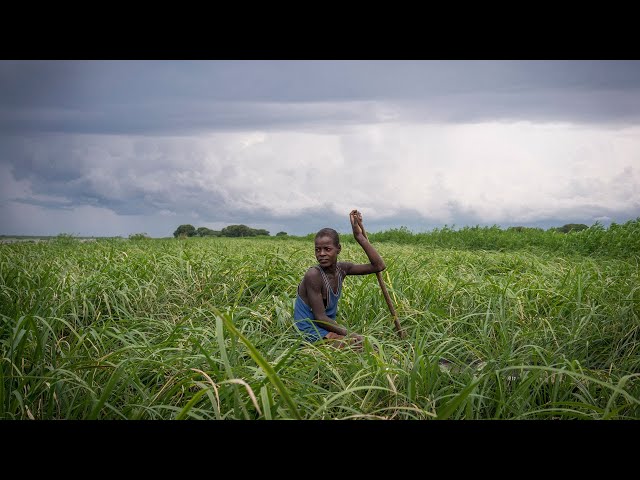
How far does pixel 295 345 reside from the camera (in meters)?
2.14

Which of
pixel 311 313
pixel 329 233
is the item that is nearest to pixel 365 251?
pixel 329 233

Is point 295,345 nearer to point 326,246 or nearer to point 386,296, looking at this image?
point 326,246

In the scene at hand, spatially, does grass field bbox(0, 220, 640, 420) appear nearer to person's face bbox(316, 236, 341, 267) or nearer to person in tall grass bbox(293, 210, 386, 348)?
person in tall grass bbox(293, 210, 386, 348)

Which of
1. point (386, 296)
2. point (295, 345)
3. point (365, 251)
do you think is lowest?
point (295, 345)

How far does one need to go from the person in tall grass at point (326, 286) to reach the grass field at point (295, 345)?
0.17 m

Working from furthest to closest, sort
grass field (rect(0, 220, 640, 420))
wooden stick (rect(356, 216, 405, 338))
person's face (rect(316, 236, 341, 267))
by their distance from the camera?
wooden stick (rect(356, 216, 405, 338)) < person's face (rect(316, 236, 341, 267)) < grass field (rect(0, 220, 640, 420))

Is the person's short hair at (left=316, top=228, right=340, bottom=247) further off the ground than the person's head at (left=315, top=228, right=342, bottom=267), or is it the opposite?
the person's short hair at (left=316, top=228, right=340, bottom=247)

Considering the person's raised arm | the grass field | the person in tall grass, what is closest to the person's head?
the person in tall grass

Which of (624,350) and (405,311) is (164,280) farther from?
(624,350)

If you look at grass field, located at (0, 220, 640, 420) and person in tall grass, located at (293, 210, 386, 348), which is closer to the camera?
grass field, located at (0, 220, 640, 420)

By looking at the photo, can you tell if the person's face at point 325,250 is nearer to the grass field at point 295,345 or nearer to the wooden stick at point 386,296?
the wooden stick at point 386,296

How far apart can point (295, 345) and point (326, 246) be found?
0.85 meters

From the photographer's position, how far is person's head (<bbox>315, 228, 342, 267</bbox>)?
113 inches
